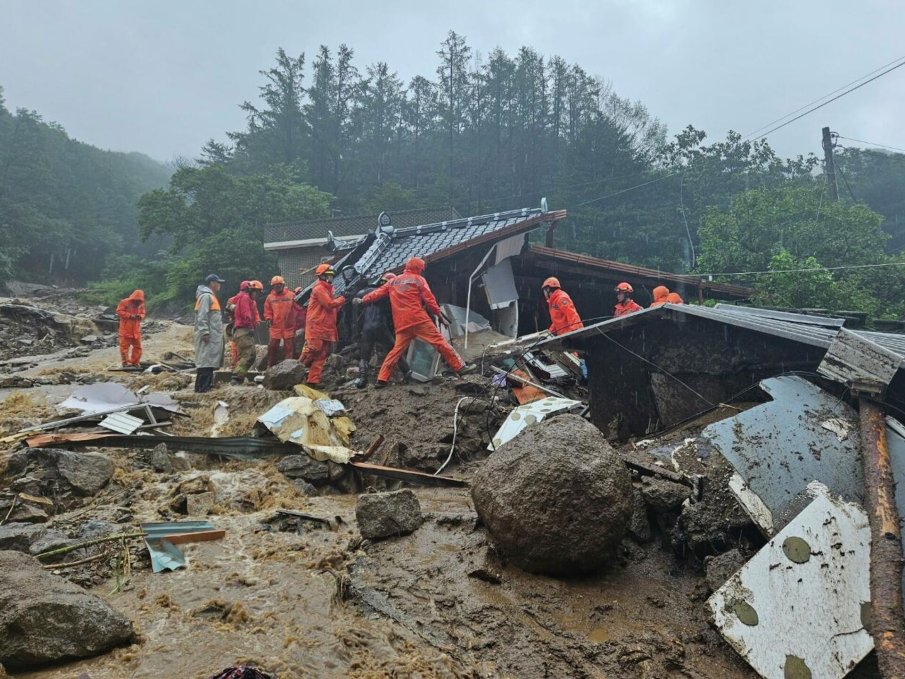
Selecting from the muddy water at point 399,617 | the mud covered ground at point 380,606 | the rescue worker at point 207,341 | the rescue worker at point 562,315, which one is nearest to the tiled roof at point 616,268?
the rescue worker at point 562,315

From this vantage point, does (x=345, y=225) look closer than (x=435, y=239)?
No

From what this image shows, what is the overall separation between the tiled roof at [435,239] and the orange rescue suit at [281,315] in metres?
1.03

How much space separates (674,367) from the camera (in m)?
5.23

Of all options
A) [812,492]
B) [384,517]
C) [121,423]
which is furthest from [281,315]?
[812,492]

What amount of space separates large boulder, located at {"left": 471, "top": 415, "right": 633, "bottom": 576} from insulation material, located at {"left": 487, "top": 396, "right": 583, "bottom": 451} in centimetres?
245

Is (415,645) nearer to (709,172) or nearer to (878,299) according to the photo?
(878,299)

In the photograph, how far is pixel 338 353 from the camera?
9.35 meters

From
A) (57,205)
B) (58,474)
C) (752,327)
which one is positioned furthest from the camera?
(57,205)

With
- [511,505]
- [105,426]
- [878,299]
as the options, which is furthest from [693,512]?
[878,299]

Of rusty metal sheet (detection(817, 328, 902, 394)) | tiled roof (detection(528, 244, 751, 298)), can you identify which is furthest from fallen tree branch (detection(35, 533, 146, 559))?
tiled roof (detection(528, 244, 751, 298))

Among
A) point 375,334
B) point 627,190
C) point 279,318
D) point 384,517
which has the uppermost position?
point 627,190

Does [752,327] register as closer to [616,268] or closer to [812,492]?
[812,492]

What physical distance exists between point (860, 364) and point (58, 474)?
20.3 feet

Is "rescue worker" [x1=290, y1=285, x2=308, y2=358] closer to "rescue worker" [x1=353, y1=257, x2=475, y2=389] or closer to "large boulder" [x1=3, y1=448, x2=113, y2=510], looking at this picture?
"rescue worker" [x1=353, y1=257, x2=475, y2=389]
